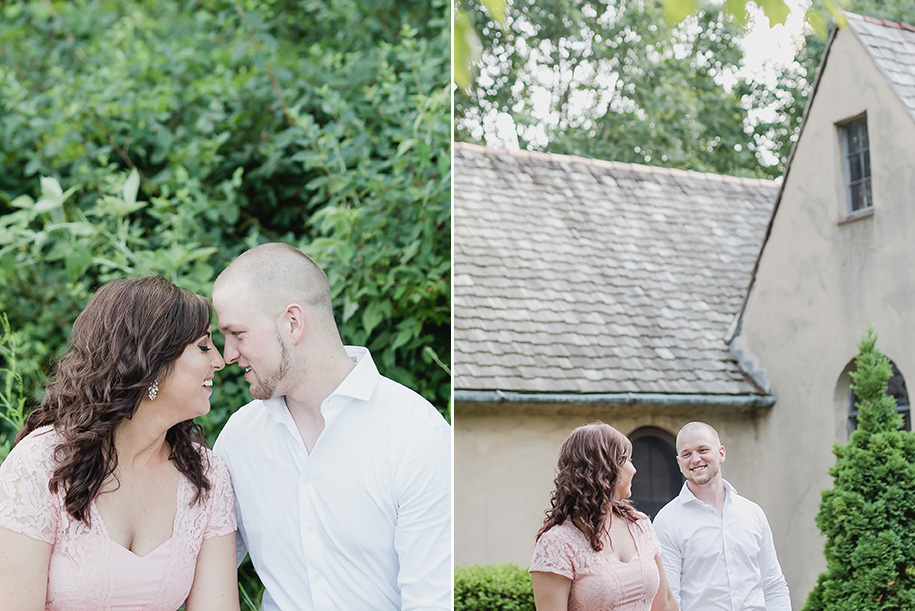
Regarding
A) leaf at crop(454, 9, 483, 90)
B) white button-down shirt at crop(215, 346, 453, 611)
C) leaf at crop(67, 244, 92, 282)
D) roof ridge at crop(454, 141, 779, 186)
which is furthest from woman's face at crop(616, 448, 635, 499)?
leaf at crop(67, 244, 92, 282)

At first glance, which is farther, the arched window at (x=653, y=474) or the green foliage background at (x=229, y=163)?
the green foliage background at (x=229, y=163)

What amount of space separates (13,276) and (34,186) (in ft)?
3.13

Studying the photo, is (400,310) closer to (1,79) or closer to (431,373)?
(431,373)

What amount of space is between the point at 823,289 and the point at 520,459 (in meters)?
0.85

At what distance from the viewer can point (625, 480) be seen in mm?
2168

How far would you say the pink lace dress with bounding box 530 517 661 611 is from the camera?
83.2 inches

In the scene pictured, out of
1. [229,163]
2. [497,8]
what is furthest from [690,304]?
[229,163]

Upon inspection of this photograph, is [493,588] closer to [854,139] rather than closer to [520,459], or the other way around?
[520,459]

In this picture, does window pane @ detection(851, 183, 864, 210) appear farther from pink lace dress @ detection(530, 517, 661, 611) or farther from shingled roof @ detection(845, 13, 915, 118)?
pink lace dress @ detection(530, 517, 661, 611)

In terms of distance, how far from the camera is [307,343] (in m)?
2.07

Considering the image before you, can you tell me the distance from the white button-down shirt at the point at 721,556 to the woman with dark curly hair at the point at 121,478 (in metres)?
1.03

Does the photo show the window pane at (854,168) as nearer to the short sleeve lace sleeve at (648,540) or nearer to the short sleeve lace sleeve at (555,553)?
the short sleeve lace sleeve at (648,540)

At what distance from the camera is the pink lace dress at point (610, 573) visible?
2113mm

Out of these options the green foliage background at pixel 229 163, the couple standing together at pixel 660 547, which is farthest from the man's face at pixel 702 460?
the green foliage background at pixel 229 163
